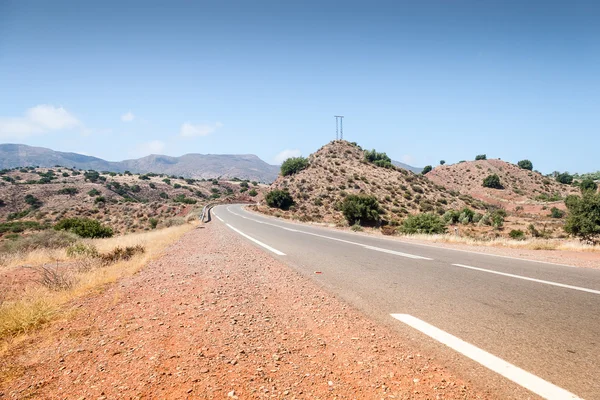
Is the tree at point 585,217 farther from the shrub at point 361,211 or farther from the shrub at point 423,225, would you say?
the shrub at point 361,211

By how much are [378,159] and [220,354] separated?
7445 cm

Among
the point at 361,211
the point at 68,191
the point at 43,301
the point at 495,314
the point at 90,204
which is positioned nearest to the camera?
the point at 495,314

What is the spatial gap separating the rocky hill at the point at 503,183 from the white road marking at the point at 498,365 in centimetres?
6567

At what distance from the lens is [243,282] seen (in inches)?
265

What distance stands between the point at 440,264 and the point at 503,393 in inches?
244

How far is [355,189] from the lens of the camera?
Result: 185 feet

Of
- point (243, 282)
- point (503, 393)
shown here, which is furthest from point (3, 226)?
point (503, 393)

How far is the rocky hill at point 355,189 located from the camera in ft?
164

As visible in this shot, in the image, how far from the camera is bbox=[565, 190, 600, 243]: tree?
19688mm

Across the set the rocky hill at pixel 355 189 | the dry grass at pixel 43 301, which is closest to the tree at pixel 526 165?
the rocky hill at pixel 355 189

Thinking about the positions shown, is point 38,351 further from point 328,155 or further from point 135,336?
point 328,155

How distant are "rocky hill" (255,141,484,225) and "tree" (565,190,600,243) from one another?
68.8 feet

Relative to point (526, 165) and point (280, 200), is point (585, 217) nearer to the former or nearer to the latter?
point (280, 200)

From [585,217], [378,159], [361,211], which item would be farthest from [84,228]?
[378,159]
